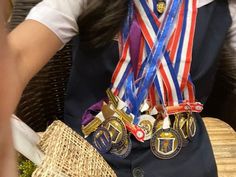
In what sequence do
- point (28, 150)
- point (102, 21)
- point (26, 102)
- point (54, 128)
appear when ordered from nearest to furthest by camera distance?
1. point (28, 150)
2. point (54, 128)
3. point (102, 21)
4. point (26, 102)

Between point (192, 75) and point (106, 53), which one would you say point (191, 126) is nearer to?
point (192, 75)

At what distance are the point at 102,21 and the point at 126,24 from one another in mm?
44

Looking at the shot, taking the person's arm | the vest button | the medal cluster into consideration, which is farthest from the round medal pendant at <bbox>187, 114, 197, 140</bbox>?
the person's arm

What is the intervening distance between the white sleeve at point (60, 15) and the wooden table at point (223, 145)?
48cm

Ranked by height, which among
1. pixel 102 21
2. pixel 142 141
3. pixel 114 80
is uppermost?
pixel 102 21

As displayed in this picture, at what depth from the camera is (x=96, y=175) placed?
548 millimetres

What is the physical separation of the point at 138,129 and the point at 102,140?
0.07m

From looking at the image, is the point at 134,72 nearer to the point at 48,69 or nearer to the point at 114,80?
the point at 114,80

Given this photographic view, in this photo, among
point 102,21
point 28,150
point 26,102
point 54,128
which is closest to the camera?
point 28,150

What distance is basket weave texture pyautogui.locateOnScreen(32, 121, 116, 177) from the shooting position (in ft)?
1.53

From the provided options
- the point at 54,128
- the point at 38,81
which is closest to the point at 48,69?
the point at 38,81

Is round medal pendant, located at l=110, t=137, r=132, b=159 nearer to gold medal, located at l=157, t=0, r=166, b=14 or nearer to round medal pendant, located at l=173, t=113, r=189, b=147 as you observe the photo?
round medal pendant, located at l=173, t=113, r=189, b=147

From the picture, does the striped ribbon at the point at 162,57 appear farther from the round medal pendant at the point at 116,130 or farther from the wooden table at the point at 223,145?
the wooden table at the point at 223,145

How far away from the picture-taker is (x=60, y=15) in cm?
65
